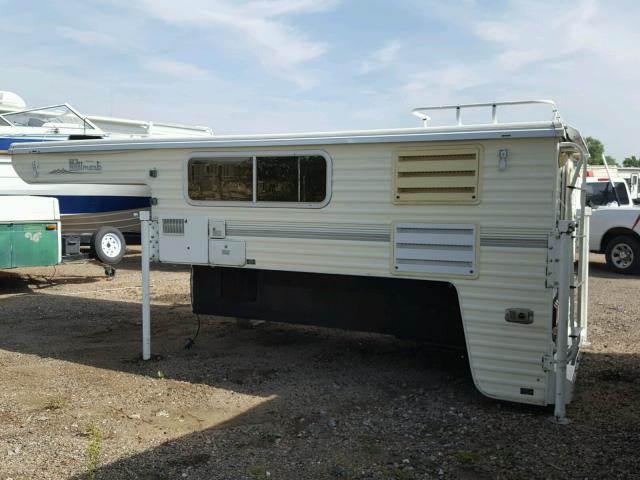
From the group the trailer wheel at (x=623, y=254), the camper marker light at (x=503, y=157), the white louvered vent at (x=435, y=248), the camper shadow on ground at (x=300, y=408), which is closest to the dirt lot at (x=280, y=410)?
the camper shadow on ground at (x=300, y=408)

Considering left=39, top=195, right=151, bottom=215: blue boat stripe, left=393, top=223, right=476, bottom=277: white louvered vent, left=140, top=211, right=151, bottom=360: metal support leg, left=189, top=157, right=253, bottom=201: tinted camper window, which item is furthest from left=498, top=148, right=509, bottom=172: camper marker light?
left=39, top=195, right=151, bottom=215: blue boat stripe

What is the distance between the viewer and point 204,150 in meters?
5.72

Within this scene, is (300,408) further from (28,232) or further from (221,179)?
(28,232)

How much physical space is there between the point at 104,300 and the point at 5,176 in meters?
3.37

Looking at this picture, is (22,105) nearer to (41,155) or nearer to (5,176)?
(5,176)

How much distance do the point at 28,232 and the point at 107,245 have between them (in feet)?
5.83

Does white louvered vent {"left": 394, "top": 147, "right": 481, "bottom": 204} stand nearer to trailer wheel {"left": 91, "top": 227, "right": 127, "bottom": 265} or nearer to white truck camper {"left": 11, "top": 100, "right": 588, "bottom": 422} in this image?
white truck camper {"left": 11, "top": 100, "right": 588, "bottom": 422}

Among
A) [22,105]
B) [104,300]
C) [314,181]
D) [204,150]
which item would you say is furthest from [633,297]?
[22,105]

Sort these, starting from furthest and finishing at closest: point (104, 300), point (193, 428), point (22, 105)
Answer: point (22, 105)
point (104, 300)
point (193, 428)

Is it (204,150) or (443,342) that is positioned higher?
(204,150)

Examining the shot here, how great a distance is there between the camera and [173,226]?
593 centimetres

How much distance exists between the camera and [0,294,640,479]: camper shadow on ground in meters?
3.95

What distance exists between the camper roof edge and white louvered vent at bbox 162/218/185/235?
0.69 metres

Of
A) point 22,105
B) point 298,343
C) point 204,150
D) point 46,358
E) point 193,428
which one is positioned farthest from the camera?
point 22,105
